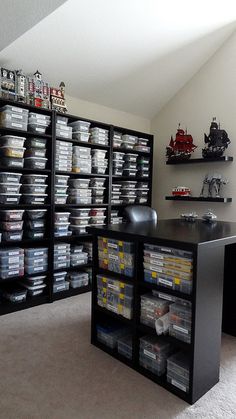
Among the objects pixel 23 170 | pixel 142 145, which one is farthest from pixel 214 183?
A: pixel 23 170

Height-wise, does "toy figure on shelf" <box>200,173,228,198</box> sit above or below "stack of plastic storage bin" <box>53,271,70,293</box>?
above

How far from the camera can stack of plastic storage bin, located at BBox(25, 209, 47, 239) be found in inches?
106

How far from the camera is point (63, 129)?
283cm

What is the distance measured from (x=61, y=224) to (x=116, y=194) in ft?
A: 2.83

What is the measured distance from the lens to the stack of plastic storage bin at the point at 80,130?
9.70 feet

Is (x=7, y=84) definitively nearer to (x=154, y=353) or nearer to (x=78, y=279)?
(x=78, y=279)

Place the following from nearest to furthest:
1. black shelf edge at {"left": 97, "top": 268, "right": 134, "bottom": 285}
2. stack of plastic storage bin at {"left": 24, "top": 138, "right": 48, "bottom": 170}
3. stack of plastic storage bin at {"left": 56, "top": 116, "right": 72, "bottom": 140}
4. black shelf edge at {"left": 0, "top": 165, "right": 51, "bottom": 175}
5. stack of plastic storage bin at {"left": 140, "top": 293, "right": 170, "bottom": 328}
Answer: stack of plastic storage bin at {"left": 140, "top": 293, "right": 170, "bottom": 328} < black shelf edge at {"left": 97, "top": 268, "right": 134, "bottom": 285} < black shelf edge at {"left": 0, "top": 165, "right": 51, "bottom": 175} < stack of plastic storage bin at {"left": 24, "top": 138, "right": 48, "bottom": 170} < stack of plastic storage bin at {"left": 56, "top": 116, "right": 72, "bottom": 140}

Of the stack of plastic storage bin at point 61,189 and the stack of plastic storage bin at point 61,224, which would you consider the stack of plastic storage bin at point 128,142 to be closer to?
the stack of plastic storage bin at point 61,189

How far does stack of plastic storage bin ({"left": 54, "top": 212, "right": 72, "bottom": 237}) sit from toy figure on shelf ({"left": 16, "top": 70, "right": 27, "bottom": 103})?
111cm

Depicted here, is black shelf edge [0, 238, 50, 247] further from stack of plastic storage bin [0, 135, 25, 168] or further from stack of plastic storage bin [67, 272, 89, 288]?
stack of plastic storage bin [0, 135, 25, 168]

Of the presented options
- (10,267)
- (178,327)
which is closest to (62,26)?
(10,267)

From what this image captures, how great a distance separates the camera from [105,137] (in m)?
3.20

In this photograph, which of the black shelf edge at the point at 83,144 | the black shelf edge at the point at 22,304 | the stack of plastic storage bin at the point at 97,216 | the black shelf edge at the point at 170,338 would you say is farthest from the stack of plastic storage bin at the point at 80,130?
the black shelf edge at the point at 170,338

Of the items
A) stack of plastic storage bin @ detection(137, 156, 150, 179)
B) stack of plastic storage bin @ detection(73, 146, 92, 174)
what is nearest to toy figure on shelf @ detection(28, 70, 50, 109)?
stack of plastic storage bin @ detection(73, 146, 92, 174)
